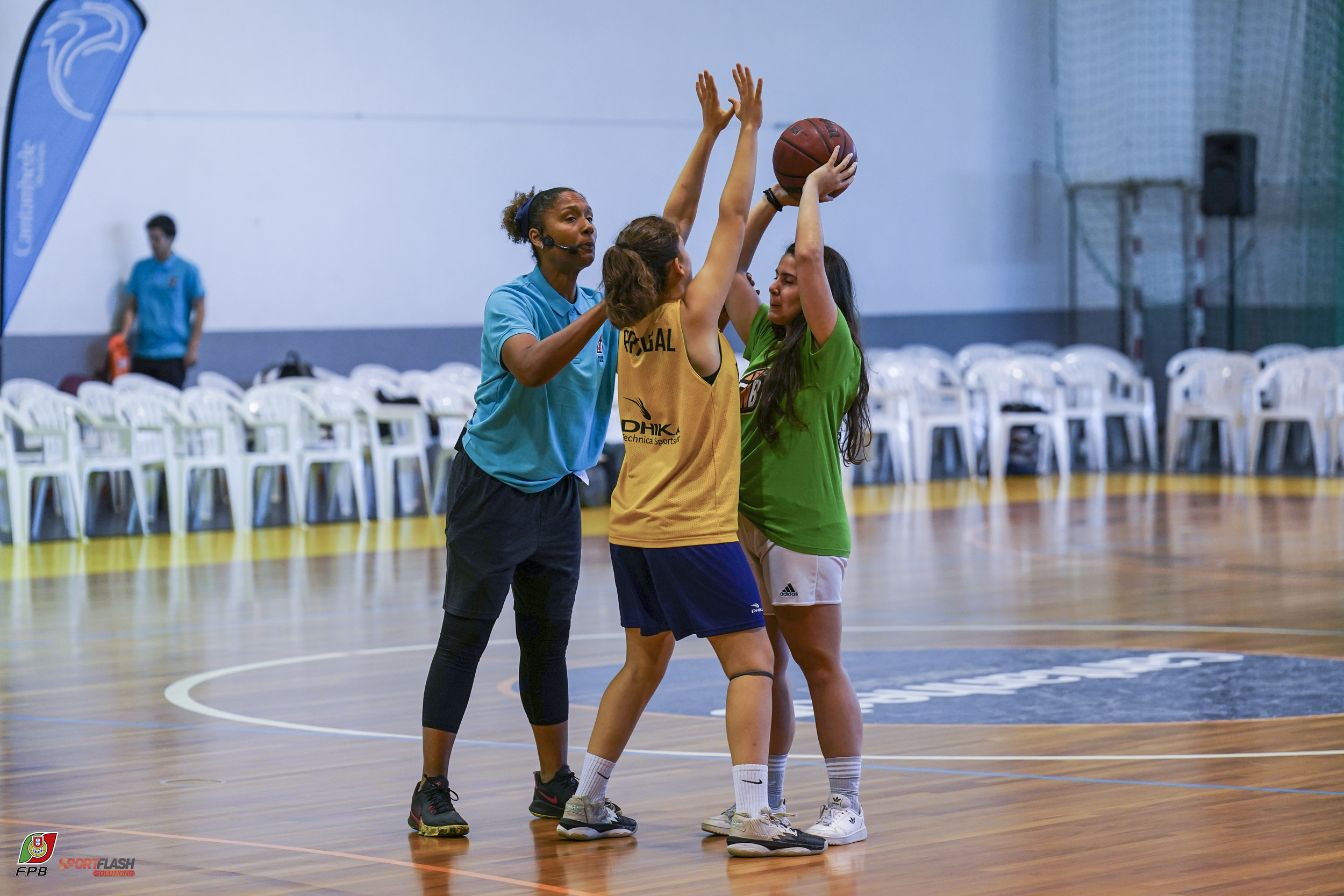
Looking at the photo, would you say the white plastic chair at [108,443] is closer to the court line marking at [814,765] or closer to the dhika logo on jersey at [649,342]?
the court line marking at [814,765]

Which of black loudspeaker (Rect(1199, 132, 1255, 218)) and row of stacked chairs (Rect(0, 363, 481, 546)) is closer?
row of stacked chairs (Rect(0, 363, 481, 546))

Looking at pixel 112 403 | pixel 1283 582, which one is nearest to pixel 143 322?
pixel 112 403

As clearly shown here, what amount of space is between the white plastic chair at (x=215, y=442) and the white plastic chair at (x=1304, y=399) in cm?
824

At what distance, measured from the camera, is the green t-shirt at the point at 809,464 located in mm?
4078

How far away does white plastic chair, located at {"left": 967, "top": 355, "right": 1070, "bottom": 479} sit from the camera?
608 inches

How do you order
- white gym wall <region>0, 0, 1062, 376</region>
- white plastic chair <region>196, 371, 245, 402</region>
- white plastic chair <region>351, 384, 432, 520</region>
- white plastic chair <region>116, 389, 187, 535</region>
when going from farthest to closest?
1. white gym wall <region>0, 0, 1062, 376</region>
2. white plastic chair <region>196, 371, 245, 402</region>
3. white plastic chair <region>351, 384, 432, 520</region>
4. white plastic chair <region>116, 389, 187, 535</region>

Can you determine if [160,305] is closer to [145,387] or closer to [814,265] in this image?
[145,387]

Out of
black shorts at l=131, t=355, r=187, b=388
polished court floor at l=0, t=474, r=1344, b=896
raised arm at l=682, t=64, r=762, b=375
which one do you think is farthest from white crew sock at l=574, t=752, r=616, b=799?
black shorts at l=131, t=355, r=187, b=388

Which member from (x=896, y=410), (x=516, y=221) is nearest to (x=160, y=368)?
(x=896, y=410)

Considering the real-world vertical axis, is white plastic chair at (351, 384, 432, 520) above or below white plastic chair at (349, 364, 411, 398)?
below

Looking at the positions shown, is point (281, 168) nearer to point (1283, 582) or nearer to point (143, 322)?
point (143, 322)

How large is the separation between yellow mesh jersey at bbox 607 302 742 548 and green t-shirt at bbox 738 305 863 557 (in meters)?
0.12

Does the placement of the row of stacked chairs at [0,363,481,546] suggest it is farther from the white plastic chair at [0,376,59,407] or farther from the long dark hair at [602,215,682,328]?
the long dark hair at [602,215,682,328]

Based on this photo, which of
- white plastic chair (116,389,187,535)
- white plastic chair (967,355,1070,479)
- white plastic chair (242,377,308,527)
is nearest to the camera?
white plastic chair (116,389,187,535)
